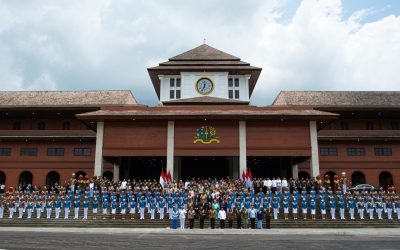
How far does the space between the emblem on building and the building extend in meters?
0.09

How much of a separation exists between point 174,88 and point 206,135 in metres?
10.8

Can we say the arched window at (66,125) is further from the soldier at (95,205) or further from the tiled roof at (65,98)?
the soldier at (95,205)

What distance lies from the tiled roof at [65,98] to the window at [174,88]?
19.3ft

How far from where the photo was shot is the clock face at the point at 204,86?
4269 centimetres

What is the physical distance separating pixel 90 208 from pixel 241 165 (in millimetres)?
13026

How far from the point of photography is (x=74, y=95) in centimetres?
4644

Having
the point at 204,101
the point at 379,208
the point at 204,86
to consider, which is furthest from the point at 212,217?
the point at 204,86

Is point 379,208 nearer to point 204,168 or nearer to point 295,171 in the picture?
point 295,171

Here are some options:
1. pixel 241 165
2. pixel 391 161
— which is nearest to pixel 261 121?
Answer: pixel 241 165

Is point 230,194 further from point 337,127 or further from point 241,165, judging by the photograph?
point 337,127

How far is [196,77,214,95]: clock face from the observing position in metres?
42.7

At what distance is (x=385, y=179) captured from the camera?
4250cm

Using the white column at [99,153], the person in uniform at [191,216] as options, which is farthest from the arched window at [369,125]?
the white column at [99,153]

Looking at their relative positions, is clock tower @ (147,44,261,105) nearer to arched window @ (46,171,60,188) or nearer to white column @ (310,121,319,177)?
white column @ (310,121,319,177)
